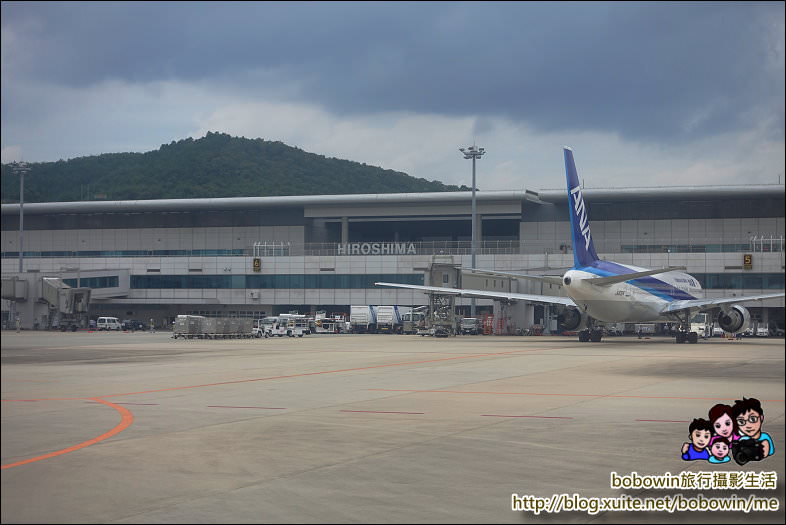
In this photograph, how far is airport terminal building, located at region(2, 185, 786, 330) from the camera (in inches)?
4171

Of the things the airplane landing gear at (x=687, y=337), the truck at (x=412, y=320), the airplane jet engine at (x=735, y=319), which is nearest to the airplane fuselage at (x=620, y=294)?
the airplane landing gear at (x=687, y=337)

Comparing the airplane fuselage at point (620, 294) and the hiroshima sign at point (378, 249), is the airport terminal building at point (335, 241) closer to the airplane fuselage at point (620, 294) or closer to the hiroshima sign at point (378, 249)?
the hiroshima sign at point (378, 249)

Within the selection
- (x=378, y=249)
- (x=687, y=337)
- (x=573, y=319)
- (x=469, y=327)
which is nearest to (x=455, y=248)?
(x=378, y=249)

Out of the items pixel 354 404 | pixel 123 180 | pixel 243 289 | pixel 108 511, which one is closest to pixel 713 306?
pixel 354 404

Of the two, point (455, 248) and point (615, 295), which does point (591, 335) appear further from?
point (455, 248)

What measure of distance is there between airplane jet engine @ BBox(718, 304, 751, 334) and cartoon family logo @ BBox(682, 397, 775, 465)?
54.8 metres

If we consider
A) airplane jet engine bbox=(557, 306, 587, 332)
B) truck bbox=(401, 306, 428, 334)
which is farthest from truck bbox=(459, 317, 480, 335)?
airplane jet engine bbox=(557, 306, 587, 332)

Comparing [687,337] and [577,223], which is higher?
[577,223]

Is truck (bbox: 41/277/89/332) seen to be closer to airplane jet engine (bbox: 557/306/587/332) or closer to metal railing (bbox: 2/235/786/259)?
metal railing (bbox: 2/235/786/259)

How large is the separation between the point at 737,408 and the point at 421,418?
1143cm

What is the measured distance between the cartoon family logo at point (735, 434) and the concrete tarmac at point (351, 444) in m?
0.15

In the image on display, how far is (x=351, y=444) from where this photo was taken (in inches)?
619

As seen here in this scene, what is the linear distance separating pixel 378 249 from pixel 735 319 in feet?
194

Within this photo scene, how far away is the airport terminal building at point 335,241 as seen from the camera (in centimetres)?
10594
